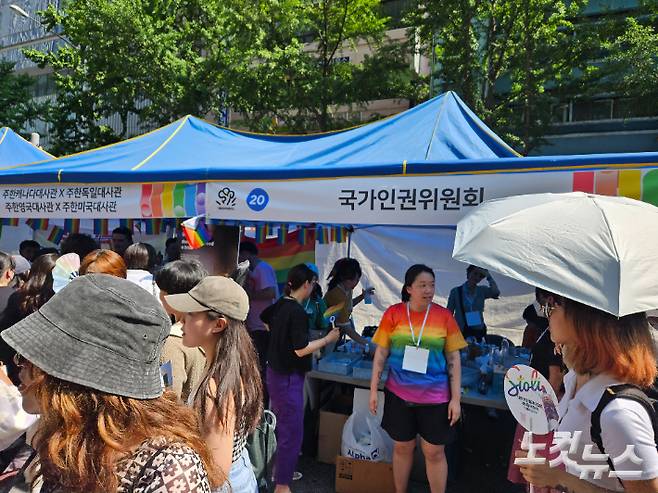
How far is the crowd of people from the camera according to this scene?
3.36 ft

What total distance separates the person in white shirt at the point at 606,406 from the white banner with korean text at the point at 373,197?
4.17ft

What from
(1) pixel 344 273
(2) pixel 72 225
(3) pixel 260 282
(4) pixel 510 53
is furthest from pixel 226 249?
(4) pixel 510 53

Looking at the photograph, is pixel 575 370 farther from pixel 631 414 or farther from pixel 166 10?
pixel 166 10

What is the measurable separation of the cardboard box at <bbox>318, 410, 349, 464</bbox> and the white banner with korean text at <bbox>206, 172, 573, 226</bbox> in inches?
71.2

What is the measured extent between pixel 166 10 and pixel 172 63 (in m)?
2.32

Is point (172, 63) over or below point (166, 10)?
below

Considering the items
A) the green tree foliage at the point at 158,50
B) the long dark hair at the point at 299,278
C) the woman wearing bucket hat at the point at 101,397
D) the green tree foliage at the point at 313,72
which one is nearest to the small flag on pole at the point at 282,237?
the long dark hair at the point at 299,278

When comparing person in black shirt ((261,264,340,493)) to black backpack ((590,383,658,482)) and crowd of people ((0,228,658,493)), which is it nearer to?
crowd of people ((0,228,658,493))

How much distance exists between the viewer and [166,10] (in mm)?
13961

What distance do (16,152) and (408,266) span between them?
640cm

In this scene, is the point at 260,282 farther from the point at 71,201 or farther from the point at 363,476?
the point at 363,476

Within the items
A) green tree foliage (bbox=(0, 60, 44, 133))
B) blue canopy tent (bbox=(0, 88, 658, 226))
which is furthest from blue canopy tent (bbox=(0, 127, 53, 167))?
green tree foliage (bbox=(0, 60, 44, 133))

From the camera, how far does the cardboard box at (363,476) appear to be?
3629 millimetres

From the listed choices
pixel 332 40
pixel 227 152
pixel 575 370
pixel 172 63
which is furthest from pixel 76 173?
pixel 332 40
